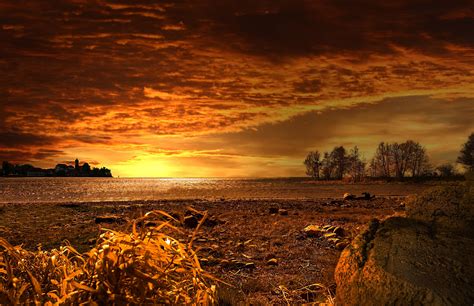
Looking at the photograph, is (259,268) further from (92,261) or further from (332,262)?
(92,261)

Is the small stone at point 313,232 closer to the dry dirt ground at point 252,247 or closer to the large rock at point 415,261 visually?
the dry dirt ground at point 252,247

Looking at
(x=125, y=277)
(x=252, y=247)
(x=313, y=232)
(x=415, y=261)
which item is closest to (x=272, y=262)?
(x=252, y=247)

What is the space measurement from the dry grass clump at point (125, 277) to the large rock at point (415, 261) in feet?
3.01

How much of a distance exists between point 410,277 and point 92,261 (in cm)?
160

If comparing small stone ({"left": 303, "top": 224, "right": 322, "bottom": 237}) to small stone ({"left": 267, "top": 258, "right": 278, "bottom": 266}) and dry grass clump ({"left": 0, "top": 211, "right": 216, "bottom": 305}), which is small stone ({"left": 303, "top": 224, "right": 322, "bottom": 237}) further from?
dry grass clump ({"left": 0, "top": 211, "right": 216, "bottom": 305})

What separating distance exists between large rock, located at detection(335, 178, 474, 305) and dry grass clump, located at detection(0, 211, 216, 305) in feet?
3.01

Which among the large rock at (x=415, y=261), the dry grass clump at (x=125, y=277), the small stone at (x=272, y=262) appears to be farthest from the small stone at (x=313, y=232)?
the dry grass clump at (x=125, y=277)

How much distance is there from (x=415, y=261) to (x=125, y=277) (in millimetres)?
1550

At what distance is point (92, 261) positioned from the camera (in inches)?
79.2

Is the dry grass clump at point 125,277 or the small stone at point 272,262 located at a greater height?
the dry grass clump at point 125,277

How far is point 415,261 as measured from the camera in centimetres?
243

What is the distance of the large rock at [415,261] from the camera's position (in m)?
2.24

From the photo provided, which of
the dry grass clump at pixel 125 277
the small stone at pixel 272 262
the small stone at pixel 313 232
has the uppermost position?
the dry grass clump at pixel 125 277

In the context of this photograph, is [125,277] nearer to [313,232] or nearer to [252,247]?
[252,247]
